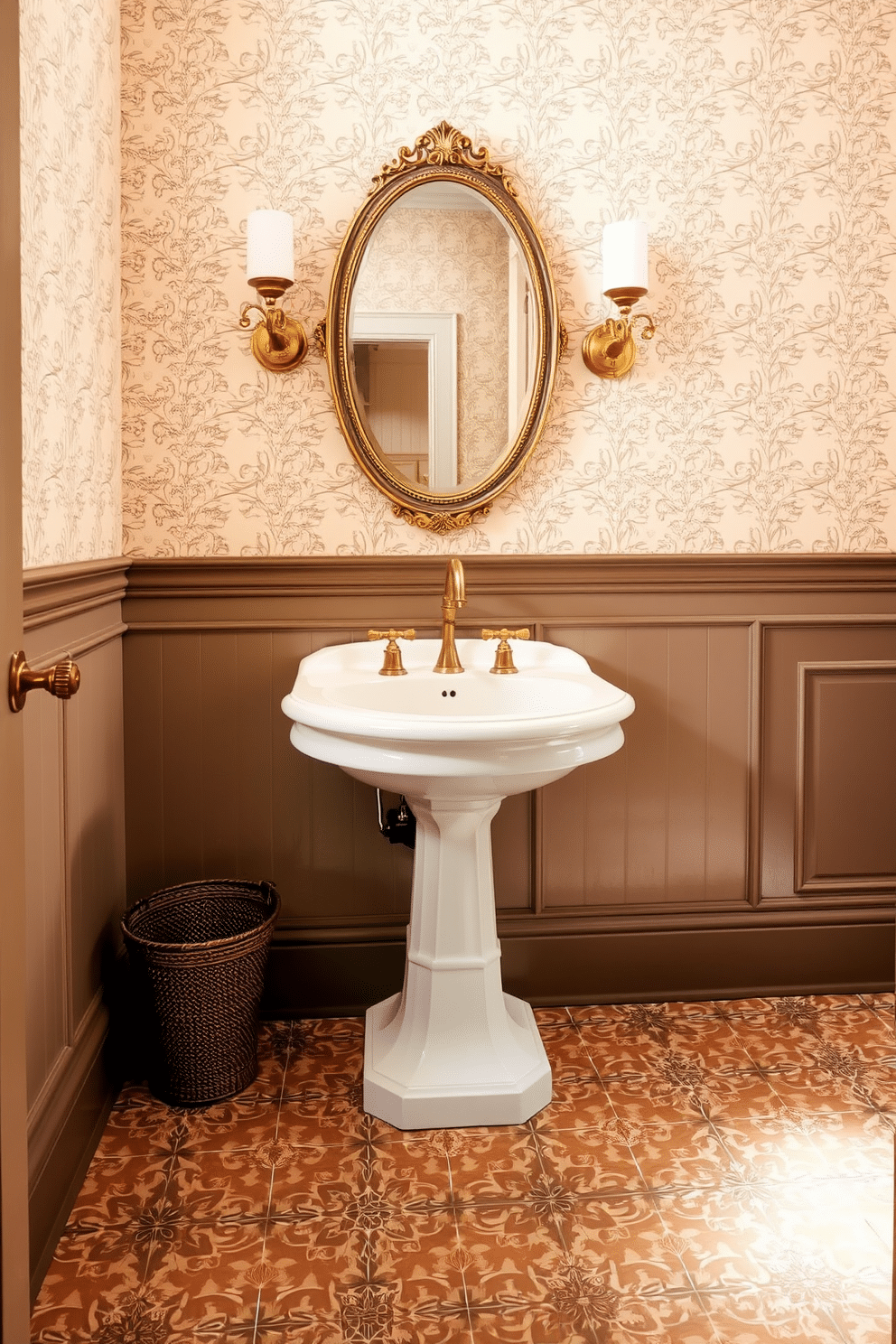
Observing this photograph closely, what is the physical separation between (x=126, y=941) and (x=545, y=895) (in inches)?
37.3

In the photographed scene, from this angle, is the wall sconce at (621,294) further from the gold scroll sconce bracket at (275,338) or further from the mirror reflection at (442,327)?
the gold scroll sconce bracket at (275,338)

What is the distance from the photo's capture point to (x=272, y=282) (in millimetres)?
2121

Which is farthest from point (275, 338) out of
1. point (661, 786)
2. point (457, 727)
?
point (661, 786)

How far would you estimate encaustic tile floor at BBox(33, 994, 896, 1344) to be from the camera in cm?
144

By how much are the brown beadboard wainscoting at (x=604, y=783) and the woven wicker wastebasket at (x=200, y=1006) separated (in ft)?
0.91

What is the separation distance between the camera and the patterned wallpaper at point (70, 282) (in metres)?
1.56

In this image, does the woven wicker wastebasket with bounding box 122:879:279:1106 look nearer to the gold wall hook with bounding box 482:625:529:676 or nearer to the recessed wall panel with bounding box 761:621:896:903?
the gold wall hook with bounding box 482:625:529:676

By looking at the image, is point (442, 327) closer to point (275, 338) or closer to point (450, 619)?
point (275, 338)

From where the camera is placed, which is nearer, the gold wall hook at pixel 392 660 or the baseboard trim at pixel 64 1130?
the baseboard trim at pixel 64 1130

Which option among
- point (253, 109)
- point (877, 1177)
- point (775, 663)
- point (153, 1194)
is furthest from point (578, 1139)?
point (253, 109)

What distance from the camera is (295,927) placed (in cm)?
237

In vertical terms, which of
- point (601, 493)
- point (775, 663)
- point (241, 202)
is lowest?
point (775, 663)

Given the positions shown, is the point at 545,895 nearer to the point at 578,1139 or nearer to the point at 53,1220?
the point at 578,1139

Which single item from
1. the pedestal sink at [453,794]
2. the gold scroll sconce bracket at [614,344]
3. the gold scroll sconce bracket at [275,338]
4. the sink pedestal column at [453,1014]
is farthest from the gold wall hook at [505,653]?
the gold scroll sconce bracket at [275,338]
